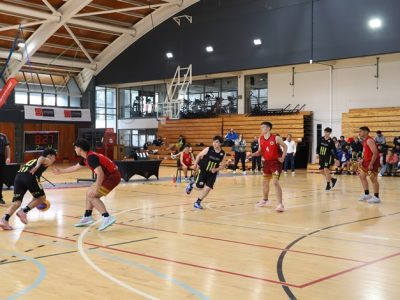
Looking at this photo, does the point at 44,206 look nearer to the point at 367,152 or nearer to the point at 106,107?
the point at 367,152

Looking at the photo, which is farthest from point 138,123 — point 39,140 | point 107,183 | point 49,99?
point 107,183

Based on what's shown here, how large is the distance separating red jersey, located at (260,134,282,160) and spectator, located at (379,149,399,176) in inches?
507

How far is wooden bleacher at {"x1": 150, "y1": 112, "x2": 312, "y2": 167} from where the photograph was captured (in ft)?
89.8

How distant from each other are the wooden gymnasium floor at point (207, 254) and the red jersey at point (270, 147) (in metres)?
1.15

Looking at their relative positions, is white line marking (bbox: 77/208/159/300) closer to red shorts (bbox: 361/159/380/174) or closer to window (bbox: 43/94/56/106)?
red shorts (bbox: 361/159/380/174)

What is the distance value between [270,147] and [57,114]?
26.2 meters

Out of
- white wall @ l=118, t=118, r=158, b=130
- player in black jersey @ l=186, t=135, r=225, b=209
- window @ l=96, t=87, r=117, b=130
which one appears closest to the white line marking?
player in black jersey @ l=186, t=135, r=225, b=209

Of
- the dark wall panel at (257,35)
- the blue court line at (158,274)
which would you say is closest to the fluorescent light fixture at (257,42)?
the dark wall panel at (257,35)

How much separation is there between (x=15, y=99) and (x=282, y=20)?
1770 centimetres

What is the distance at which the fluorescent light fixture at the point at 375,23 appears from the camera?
2333cm

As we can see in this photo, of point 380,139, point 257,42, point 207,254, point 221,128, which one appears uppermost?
point 257,42

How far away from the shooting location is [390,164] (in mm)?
22375

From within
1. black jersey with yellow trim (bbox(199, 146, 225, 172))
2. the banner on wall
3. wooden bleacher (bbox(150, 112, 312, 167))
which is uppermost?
the banner on wall

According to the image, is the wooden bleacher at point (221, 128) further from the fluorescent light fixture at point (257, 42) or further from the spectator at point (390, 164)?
the spectator at point (390, 164)
